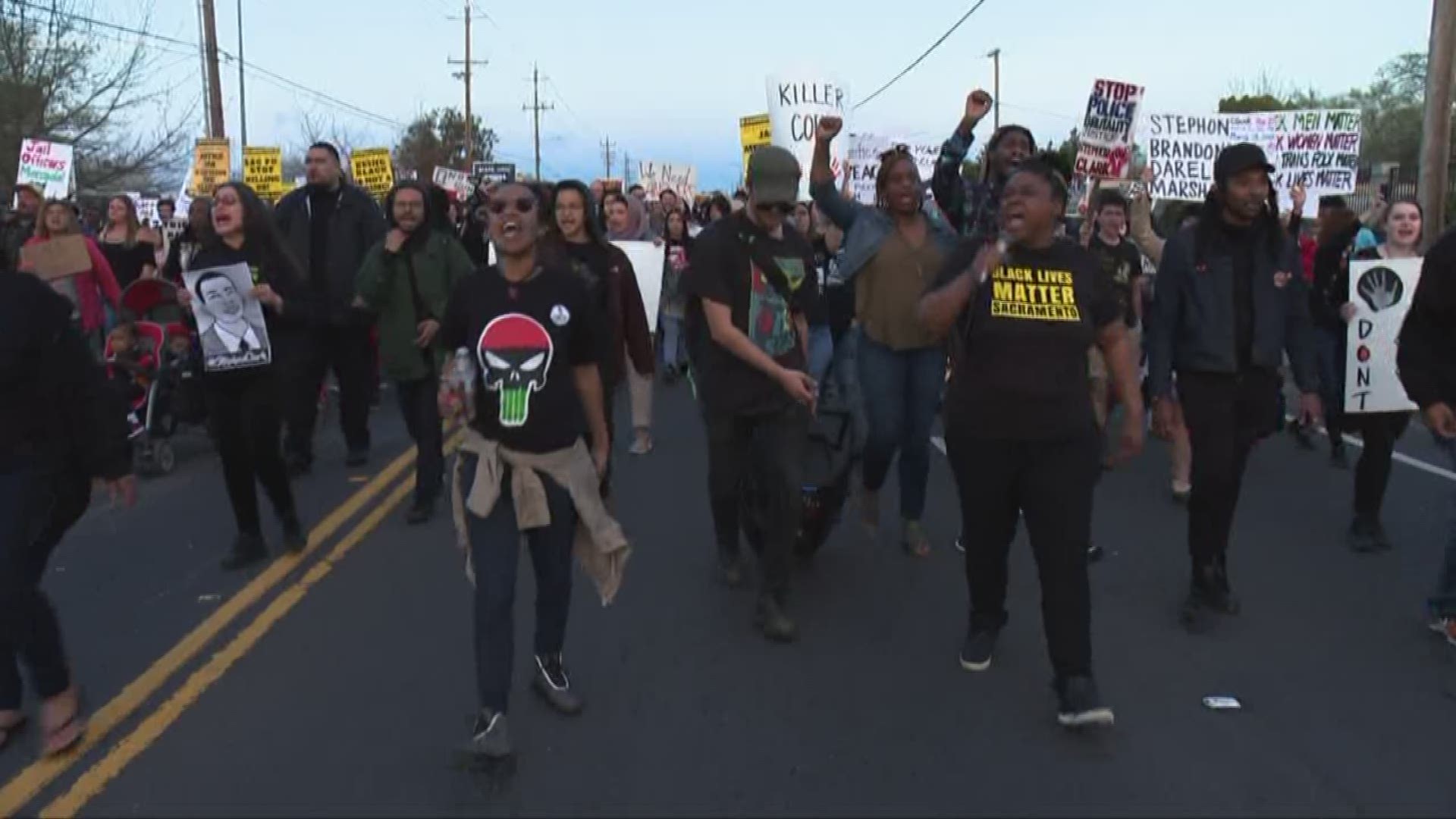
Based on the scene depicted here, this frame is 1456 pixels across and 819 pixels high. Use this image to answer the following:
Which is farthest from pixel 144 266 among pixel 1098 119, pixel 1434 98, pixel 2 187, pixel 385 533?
pixel 2 187

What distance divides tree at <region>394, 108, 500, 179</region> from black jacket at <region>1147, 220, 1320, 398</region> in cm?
5522

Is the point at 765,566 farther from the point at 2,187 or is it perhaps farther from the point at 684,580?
the point at 2,187

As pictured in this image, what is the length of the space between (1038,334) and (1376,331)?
152 inches

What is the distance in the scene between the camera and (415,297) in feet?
27.1

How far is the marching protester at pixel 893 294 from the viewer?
21.3ft

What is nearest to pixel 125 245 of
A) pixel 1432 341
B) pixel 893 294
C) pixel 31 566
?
pixel 31 566

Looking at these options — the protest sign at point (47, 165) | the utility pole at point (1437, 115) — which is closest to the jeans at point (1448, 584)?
the utility pole at point (1437, 115)

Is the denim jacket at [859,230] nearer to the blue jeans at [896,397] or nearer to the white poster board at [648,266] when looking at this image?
the blue jeans at [896,397]

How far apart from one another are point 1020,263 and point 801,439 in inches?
54.4

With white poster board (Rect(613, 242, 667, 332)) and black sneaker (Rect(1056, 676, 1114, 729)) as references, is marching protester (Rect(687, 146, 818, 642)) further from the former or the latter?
white poster board (Rect(613, 242, 667, 332))

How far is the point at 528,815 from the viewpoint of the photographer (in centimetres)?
411

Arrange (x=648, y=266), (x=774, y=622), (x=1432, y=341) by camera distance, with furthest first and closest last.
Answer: (x=648, y=266) → (x=774, y=622) → (x=1432, y=341)

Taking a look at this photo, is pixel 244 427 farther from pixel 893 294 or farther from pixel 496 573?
pixel 893 294

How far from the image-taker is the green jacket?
323 inches
